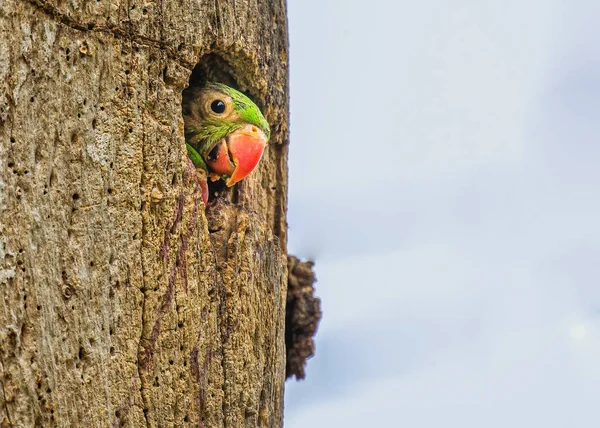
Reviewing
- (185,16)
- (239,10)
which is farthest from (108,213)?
(239,10)

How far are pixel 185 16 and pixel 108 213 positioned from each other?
3.49 ft

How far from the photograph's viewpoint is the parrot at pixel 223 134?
4.13 m

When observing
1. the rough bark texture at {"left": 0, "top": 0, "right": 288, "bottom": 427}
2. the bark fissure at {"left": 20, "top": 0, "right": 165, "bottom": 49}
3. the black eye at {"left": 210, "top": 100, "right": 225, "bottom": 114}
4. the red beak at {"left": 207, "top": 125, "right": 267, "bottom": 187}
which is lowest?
the rough bark texture at {"left": 0, "top": 0, "right": 288, "bottom": 427}

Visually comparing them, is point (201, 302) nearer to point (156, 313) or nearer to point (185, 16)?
point (156, 313)

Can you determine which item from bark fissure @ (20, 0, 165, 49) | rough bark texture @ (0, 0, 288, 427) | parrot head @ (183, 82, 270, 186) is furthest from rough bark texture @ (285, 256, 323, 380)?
bark fissure @ (20, 0, 165, 49)

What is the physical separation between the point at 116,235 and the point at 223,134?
0.91 meters

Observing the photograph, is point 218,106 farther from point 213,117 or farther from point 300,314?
point 300,314

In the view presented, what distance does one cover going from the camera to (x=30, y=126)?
3.35 m

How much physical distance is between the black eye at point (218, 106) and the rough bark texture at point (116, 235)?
0.24 meters

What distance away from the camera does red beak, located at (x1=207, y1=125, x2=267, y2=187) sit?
4129mm

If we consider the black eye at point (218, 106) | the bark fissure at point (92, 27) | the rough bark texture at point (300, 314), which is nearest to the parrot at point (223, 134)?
the black eye at point (218, 106)

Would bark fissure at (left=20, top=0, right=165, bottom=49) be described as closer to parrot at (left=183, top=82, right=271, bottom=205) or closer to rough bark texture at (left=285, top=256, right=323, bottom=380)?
parrot at (left=183, top=82, right=271, bottom=205)

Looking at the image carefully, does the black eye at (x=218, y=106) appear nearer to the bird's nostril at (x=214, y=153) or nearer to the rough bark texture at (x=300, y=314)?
the bird's nostril at (x=214, y=153)

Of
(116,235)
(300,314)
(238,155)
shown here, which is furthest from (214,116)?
(300,314)
